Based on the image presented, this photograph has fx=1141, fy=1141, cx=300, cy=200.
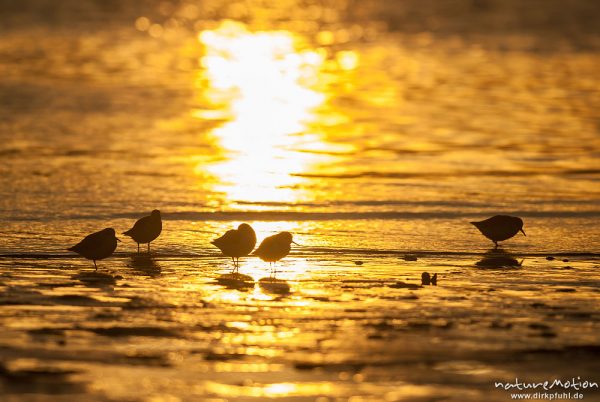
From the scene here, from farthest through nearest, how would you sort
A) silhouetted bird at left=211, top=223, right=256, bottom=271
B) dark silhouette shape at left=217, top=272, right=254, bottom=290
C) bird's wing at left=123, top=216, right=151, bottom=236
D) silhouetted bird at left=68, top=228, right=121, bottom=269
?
bird's wing at left=123, top=216, right=151, bottom=236
silhouetted bird at left=211, top=223, right=256, bottom=271
silhouetted bird at left=68, top=228, right=121, bottom=269
dark silhouette shape at left=217, top=272, right=254, bottom=290

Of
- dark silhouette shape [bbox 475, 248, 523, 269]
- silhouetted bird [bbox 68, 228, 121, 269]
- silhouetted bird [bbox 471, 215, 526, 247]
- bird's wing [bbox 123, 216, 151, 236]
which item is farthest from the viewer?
silhouetted bird [bbox 471, 215, 526, 247]

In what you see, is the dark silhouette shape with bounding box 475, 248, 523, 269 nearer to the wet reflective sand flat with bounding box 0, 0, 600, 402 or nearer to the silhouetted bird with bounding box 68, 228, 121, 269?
the wet reflective sand flat with bounding box 0, 0, 600, 402

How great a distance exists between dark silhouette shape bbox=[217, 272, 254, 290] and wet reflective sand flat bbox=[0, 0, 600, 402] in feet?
0.25

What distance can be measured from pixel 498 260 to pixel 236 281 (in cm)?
370

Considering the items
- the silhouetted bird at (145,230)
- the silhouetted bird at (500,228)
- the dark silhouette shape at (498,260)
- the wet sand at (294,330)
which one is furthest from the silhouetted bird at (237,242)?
the silhouetted bird at (500,228)

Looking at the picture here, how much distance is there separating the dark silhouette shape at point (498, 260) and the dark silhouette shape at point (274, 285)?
2816 mm

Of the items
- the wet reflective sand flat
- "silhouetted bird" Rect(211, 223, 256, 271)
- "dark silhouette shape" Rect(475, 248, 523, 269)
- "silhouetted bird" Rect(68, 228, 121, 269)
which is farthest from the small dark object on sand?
"silhouetted bird" Rect(68, 228, 121, 269)

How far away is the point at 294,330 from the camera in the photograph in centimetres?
1077

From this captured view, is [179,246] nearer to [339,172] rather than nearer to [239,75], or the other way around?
[339,172]

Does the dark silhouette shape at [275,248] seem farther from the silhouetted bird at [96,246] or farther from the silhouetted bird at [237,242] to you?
the silhouetted bird at [96,246]

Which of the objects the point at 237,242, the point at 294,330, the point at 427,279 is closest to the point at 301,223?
the point at 237,242

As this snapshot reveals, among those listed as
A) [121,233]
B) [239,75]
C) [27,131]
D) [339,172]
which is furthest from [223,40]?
[121,233]

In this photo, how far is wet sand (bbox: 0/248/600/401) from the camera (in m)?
9.19

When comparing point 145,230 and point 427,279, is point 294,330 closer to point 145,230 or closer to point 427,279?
point 427,279
